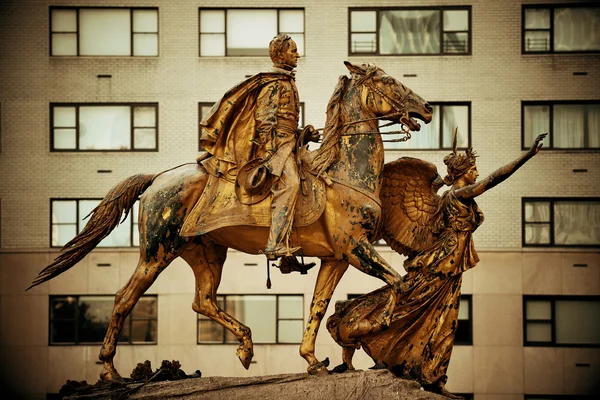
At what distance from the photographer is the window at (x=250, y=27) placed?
117 ft

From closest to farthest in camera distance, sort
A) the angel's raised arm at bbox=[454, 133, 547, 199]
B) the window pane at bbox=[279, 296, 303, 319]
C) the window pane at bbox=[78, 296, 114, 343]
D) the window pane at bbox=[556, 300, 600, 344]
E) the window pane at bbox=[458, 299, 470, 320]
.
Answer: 1. the angel's raised arm at bbox=[454, 133, 547, 199]
2. the window pane at bbox=[279, 296, 303, 319]
3. the window pane at bbox=[458, 299, 470, 320]
4. the window pane at bbox=[78, 296, 114, 343]
5. the window pane at bbox=[556, 300, 600, 344]

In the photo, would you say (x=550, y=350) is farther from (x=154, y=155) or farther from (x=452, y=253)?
(x=452, y=253)

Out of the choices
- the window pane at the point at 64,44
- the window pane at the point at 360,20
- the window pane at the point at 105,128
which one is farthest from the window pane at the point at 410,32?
the window pane at the point at 64,44

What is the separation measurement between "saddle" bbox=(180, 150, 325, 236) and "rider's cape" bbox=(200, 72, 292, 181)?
235 millimetres

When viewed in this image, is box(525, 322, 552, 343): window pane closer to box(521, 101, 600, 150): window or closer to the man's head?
box(521, 101, 600, 150): window

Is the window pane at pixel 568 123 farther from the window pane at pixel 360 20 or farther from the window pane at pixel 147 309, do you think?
the window pane at pixel 147 309

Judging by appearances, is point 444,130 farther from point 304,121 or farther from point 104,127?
point 104,127

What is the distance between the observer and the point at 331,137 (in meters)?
17.0

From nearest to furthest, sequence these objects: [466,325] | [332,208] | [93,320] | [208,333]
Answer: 1. [332,208]
2. [466,325]
3. [208,333]
4. [93,320]

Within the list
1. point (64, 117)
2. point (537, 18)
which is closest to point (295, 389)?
point (64, 117)

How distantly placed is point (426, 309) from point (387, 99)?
9.76 feet

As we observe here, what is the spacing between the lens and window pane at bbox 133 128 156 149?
36.0m

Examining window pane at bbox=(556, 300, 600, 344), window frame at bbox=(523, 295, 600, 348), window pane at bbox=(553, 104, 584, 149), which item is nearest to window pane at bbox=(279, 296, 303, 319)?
window frame at bbox=(523, 295, 600, 348)

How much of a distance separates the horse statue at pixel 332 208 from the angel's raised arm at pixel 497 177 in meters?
1.10
